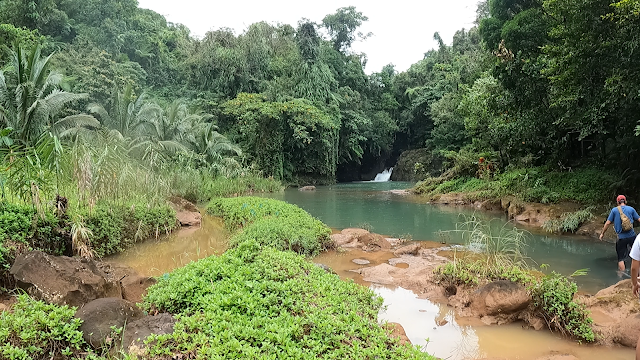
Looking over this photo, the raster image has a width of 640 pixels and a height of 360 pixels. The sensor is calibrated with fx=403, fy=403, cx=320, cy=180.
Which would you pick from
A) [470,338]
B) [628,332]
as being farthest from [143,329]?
[628,332]

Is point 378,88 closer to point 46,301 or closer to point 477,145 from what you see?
point 477,145

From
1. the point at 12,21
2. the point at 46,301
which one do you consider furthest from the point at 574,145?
the point at 12,21

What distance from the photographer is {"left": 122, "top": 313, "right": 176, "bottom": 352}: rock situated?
2.84 m

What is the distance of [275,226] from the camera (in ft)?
25.0

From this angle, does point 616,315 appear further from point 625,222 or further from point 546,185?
point 546,185

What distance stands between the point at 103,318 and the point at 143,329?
33cm

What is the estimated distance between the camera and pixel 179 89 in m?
28.8

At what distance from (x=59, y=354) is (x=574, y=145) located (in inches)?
683

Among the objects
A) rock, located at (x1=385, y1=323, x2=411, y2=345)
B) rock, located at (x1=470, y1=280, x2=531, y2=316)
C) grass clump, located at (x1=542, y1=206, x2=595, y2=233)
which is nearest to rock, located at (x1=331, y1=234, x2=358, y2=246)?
rock, located at (x1=470, y1=280, x2=531, y2=316)

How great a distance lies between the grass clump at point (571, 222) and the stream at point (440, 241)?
1.70ft

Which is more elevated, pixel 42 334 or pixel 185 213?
pixel 42 334

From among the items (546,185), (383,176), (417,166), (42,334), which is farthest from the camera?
(383,176)

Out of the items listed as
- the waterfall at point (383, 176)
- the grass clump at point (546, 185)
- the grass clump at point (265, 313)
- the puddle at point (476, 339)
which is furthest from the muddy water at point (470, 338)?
the waterfall at point (383, 176)

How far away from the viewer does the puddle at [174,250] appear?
6.31m
